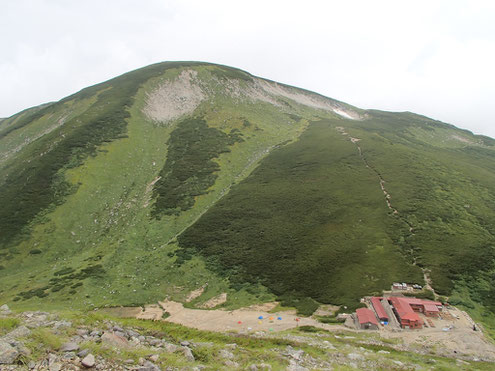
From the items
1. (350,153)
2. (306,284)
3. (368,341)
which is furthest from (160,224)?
(350,153)

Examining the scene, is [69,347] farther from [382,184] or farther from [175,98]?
[175,98]

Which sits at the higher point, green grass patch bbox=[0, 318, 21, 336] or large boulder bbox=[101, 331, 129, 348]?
green grass patch bbox=[0, 318, 21, 336]

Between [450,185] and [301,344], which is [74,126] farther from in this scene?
[450,185]

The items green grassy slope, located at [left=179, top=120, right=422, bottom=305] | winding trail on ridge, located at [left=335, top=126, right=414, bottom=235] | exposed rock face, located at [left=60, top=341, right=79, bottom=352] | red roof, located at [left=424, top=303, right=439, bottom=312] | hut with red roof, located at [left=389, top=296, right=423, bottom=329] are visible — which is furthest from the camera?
winding trail on ridge, located at [left=335, top=126, right=414, bottom=235]

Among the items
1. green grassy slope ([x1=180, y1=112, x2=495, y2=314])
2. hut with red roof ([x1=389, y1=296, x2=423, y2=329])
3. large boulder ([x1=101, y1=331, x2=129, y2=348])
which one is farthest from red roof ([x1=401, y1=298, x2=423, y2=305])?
large boulder ([x1=101, y1=331, x2=129, y2=348])

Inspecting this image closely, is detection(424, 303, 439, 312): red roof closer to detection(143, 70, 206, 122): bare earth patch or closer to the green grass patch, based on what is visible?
the green grass patch

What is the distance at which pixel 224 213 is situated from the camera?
48219mm

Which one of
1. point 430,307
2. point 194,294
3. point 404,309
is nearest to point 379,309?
point 404,309

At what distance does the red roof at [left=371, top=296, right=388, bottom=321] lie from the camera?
2541 centimetres

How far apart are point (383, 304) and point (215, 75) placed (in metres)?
104

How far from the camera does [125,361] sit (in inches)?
405

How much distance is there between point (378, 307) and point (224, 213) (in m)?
27.8

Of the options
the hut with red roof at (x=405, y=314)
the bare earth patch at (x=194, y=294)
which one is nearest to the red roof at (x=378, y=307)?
the hut with red roof at (x=405, y=314)

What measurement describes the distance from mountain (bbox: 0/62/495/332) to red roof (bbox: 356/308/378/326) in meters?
1.93
